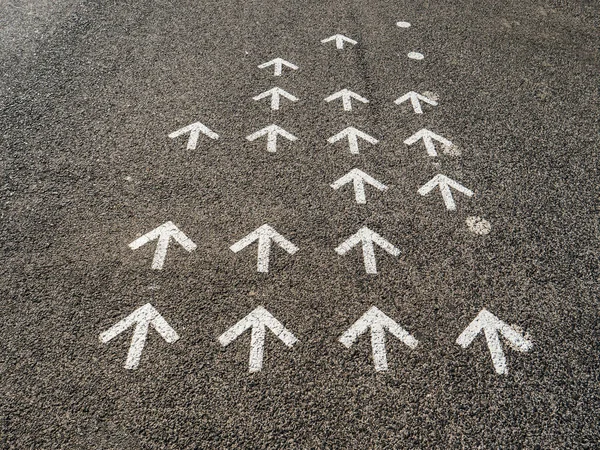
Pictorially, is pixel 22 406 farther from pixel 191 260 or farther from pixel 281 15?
pixel 281 15

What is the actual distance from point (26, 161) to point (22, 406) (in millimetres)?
2009

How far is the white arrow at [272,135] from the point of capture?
12.7 ft

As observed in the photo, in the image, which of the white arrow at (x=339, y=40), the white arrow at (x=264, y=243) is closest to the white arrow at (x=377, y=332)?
the white arrow at (x=264, y=243)

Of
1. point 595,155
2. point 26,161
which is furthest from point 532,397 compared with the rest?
point 26,161

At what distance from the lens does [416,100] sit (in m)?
4.38

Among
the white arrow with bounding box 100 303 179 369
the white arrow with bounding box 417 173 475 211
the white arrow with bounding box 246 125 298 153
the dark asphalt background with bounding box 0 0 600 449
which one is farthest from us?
the white arrow with bounding box 246 125 298 153

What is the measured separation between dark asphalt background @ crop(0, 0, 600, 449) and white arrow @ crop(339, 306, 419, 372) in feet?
0.15

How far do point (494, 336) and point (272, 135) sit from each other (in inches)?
88.8

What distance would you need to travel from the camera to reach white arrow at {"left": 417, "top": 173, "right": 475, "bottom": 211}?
11.5 ft

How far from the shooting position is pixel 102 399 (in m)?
2.43

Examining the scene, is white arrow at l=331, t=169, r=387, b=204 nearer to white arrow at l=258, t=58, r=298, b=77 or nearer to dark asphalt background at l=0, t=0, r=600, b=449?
dark asphalt background at l=0, t=0, r=600, b=449

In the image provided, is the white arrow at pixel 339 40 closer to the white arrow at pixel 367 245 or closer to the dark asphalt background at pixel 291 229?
the dark asphalt background at pixel 291 229

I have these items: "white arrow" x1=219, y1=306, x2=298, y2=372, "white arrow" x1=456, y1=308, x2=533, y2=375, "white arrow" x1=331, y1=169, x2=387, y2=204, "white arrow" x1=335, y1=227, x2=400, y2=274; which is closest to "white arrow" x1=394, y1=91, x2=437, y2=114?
"white arrow" x1=331, y1=169, x2=387, y2=204

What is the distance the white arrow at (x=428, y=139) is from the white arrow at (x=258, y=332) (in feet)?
6.43
